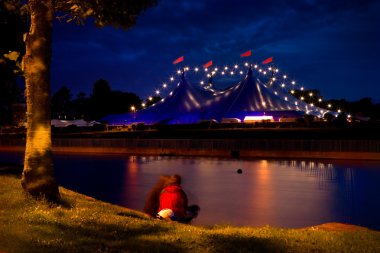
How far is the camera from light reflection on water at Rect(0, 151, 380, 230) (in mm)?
12161

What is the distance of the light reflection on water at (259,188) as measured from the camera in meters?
12.2

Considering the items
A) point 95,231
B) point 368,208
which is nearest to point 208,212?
point 368,208

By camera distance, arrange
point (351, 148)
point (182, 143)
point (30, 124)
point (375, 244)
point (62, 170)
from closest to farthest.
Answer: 1. point (375, 244)
2. point (30, 124)
3. point (62, 170)
4. point (351, 148)
5. point (182, 143)

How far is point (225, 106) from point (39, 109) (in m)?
48.0

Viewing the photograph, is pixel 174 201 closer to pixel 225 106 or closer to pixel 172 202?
pixel 172 202

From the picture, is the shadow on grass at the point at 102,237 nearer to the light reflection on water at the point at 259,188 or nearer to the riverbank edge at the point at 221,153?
the light reflection on water at the point at 259,188

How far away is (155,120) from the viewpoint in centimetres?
5722

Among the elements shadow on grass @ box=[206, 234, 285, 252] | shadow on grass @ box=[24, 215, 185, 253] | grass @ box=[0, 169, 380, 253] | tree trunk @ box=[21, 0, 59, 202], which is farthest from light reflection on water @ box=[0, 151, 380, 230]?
shadow on grass @ box=[206, 234, 285, 252]

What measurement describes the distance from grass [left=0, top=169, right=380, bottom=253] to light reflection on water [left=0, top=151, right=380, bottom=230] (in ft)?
13.1

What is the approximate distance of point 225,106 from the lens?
185 ft

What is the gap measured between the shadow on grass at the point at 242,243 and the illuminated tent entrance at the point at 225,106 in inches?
1873

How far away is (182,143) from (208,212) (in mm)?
22370

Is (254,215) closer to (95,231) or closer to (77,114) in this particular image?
(95,231)

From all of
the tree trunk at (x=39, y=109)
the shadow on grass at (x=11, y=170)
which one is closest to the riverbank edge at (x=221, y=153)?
the shadow on grass at (x=11, y=170)
